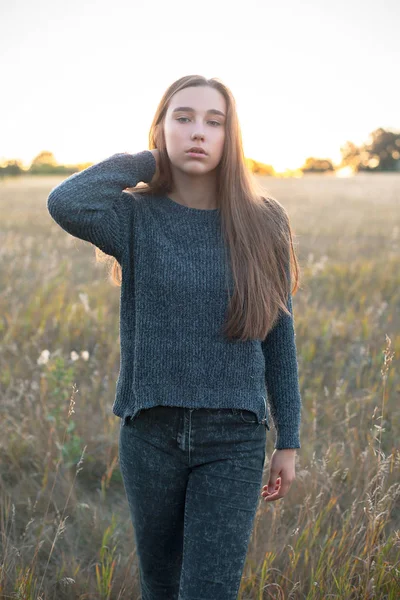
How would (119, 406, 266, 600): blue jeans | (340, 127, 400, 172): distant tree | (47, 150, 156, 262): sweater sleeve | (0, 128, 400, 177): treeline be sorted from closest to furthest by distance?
(119, 406, 266, 600): blue jeans → (47, 150, 156, 262): sweater sleeve → (0, 128, 400, 177): treeline → (340, 127, 400, 172): distant tree

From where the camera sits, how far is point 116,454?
3.59 metres

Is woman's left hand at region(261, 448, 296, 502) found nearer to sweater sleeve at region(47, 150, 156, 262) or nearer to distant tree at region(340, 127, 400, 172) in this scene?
sweater sleeve at region(47, 150, 156, 262)

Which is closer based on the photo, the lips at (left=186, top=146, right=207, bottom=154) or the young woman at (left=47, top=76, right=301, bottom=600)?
the young woman at (left=47, top=76, right=301, bottom=600)

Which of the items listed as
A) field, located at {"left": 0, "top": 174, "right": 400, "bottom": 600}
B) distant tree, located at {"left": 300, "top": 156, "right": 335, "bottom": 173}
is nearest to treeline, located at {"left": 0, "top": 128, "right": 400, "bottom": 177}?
distant tree, located at {"left": 300, "top": 156, "right": 335, "bottom": 173}

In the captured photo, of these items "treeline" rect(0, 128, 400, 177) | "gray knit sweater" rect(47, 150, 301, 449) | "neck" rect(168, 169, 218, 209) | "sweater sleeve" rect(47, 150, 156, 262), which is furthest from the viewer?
"treeline" rect(0, 128, 400, 177)

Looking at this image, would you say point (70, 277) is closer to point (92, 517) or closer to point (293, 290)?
point (92, 517)

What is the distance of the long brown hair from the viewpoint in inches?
82.2

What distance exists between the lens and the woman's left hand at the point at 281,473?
220 cm

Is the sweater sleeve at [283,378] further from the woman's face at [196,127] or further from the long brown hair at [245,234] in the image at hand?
the woman's face at [196,127]

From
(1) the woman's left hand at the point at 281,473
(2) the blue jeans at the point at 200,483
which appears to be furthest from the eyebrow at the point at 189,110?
(1) the woman's left hand at the point at 281,473

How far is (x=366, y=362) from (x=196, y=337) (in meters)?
2.81

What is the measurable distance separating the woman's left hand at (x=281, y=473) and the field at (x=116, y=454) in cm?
46

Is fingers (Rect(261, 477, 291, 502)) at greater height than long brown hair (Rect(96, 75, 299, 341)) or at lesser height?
lesser

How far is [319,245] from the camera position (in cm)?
1011
